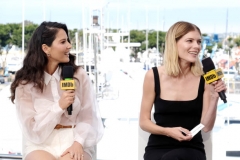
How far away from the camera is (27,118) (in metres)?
2.14

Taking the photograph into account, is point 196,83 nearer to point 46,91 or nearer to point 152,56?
point 46,91

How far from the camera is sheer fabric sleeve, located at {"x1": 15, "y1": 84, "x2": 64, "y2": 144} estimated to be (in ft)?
6.90

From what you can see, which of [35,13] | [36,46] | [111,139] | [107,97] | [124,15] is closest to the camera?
[36,46]

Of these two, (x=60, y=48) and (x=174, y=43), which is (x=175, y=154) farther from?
(x=60, y=48)

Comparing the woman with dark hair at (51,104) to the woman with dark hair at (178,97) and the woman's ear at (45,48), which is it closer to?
the woman's ear at (45,48)

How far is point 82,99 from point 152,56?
9.87 m

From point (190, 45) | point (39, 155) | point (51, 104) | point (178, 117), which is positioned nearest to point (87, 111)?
point (51, 104)

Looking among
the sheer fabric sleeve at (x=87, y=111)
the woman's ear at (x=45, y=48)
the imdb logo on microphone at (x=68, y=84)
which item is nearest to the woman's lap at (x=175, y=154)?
the sheer fabric sleeve at (x=87, y=111)

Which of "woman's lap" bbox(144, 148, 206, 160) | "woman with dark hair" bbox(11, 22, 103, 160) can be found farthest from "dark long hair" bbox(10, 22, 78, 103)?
"woman's lap" bbox(144, 148, 206, 160)

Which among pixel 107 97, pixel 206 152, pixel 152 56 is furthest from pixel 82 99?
pixel 152 56

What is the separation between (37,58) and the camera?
221cm

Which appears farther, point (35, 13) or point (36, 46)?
point (35, 13)

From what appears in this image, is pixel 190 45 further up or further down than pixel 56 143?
further up

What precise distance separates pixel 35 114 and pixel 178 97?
2.39 feet
